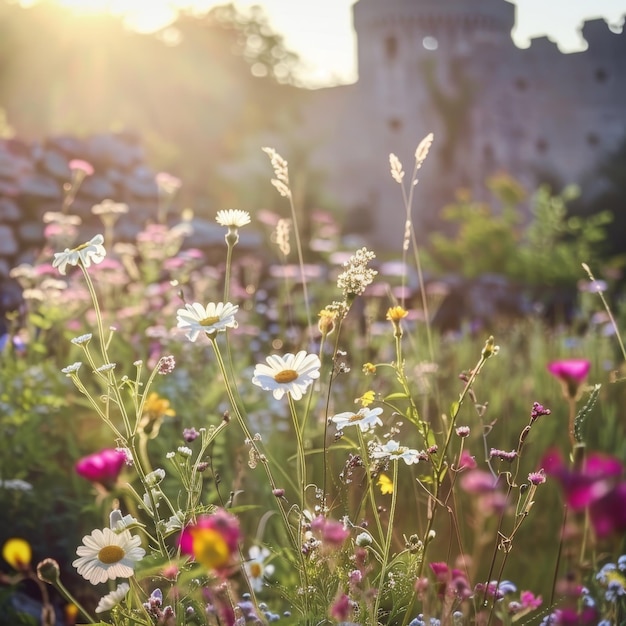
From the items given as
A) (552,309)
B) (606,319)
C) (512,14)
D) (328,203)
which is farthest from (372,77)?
(606,319)

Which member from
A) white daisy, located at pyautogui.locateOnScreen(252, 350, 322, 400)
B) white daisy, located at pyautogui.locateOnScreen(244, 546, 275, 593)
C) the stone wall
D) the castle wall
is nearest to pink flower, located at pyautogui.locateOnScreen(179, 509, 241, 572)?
white daisy, located at pyautogui.locateOnScreen(252, 350, 322, 400)

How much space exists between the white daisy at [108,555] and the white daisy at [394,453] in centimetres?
38

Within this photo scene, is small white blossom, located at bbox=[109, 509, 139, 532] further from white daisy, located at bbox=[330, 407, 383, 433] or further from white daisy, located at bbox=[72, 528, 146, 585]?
white daisy, located at bbox=[330, 407, 383, 433]

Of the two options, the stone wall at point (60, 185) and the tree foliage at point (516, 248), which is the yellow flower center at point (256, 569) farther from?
the tree foliage at point (516, 248)

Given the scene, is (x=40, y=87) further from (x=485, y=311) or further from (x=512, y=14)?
(x=485, y=311)

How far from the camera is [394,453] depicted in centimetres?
134

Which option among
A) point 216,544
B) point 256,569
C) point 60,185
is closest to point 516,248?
point 60,185

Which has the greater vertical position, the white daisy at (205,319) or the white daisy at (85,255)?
the white daisy at (85,255)

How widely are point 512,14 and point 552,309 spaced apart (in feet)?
45.5

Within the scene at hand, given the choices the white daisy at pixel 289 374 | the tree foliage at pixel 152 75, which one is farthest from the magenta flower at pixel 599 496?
the tree foliage at pixel 152 75

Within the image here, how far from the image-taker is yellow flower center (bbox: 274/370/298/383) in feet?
4.10

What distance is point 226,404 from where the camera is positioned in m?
3.13

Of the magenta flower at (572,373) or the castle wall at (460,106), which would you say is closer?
the magenta flower at (572,373)

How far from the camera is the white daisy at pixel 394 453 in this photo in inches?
50.7
